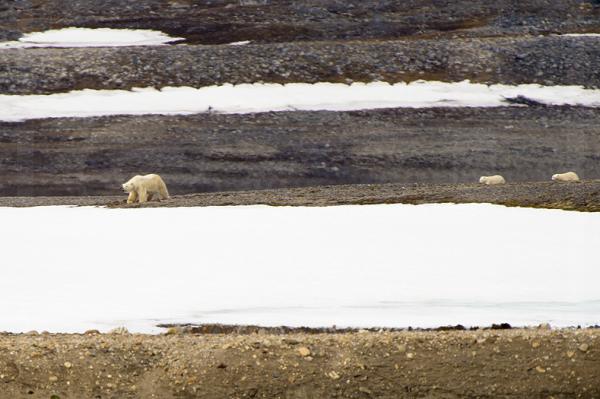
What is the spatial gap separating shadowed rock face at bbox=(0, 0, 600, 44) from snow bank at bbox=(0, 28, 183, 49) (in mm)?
920

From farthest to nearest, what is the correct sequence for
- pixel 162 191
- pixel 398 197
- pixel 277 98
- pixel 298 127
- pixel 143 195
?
pixel 277 98
pixel 298 127
pixel 162 191
pixel 143 195
pixel 398 197

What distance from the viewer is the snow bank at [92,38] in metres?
63.2

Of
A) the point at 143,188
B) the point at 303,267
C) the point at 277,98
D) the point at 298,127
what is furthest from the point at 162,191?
the point at 277,98

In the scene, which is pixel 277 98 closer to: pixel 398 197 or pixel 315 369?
pixel 398 197

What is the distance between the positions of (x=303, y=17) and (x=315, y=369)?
57.8m

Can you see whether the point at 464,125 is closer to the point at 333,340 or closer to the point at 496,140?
the point at 496,140

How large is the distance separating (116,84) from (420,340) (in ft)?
121

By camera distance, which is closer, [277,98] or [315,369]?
[315,369]

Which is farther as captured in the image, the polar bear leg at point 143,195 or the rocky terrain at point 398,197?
the polar bear leg at point 143,195

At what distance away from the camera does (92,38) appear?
213 ft

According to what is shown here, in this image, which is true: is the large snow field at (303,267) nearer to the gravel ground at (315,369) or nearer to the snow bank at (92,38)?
the gravel ground at (315,369)

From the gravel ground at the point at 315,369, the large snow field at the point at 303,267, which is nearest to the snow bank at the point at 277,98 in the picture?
the large snow field at the point at 303,267

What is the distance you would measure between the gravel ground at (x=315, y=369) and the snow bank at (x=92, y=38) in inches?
1975

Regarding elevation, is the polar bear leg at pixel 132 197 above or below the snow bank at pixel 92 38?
below
